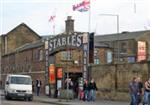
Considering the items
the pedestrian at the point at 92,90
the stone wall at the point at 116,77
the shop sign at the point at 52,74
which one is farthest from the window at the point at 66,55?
the pedestrian at the point at 92,90

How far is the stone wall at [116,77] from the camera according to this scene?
35.7 meters

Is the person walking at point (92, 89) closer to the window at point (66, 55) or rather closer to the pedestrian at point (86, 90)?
the pedestrian at point (86, 90)

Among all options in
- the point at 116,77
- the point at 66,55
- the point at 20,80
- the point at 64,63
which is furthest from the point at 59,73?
the point at 116,77

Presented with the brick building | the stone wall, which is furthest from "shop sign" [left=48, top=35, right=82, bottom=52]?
the stone wall

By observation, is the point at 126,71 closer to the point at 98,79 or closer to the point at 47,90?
the point at 98,79

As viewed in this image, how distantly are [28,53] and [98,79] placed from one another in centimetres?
2339

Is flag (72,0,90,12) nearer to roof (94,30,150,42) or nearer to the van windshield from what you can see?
the van windshield

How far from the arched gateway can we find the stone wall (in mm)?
1668

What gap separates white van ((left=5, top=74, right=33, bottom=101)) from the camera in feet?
126

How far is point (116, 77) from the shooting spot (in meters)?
38.4

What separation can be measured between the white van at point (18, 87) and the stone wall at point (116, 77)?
5.94 m

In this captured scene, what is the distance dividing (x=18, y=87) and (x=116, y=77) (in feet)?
25.5

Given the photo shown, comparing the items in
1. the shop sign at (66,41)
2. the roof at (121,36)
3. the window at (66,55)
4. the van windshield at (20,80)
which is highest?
the roof at (121,36)

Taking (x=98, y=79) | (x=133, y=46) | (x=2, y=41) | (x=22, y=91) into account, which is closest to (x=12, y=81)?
(x=22, y=91)
